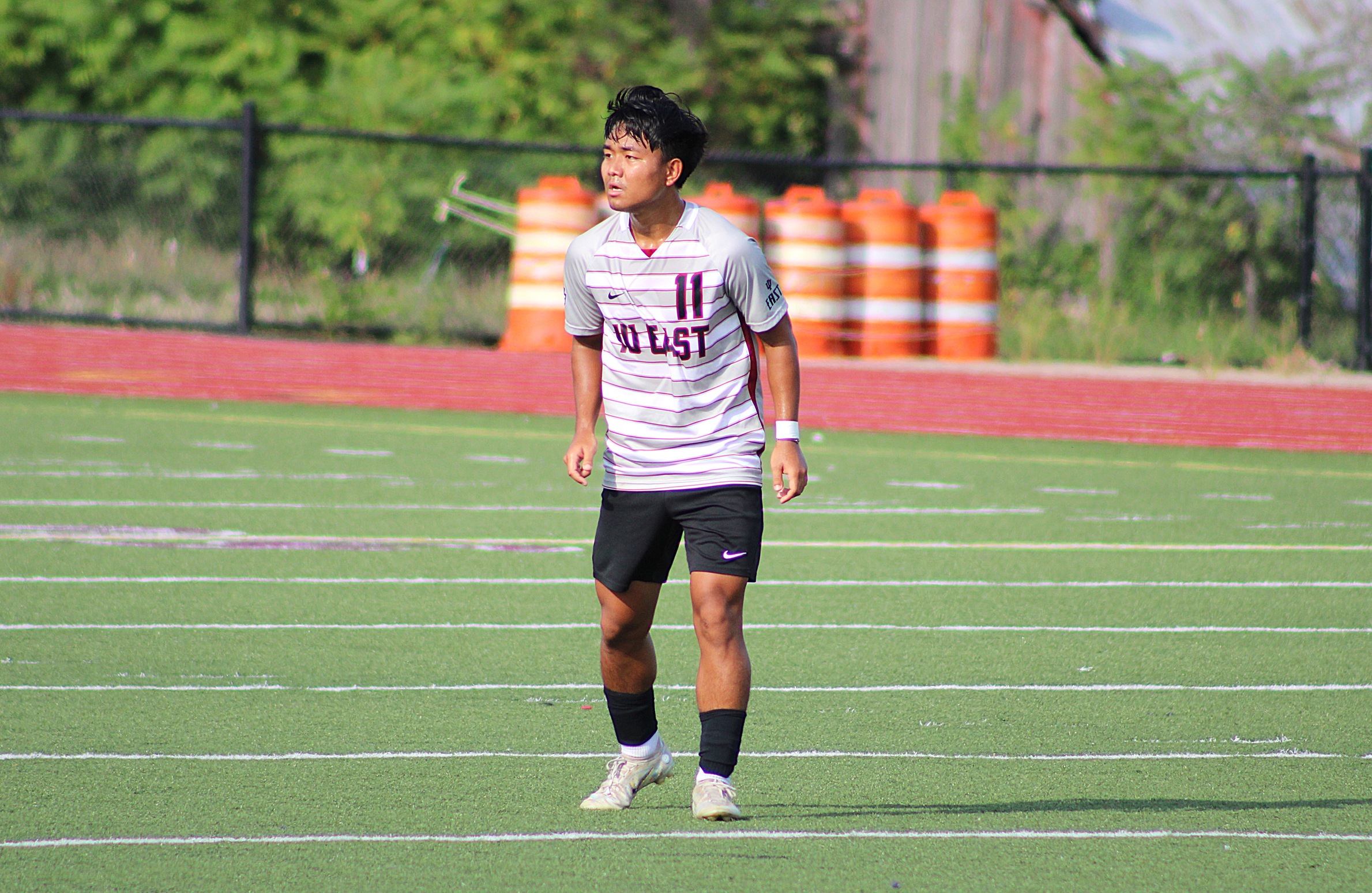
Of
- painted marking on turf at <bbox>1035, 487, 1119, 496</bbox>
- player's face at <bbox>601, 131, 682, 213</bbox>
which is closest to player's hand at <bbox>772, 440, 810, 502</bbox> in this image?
player's face at <bbox>601, 131, 682, 213</bbox>

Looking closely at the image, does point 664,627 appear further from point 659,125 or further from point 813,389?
point 813,389

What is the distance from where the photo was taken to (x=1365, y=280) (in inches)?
644

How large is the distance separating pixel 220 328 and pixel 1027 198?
9.95 meters

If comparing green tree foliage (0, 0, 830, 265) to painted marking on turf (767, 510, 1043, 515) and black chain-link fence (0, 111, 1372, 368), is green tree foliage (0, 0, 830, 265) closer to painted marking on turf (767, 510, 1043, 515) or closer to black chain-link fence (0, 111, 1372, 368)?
black chain-link fence (0, 111, 1372, 368)

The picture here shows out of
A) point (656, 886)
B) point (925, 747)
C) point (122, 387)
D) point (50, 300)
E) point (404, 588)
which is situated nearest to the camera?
point (656, 886)

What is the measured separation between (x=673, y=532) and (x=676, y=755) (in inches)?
36.3

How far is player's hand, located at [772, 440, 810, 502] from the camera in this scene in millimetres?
4781

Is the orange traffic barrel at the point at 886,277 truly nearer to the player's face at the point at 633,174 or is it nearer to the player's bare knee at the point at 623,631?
the player's bare knee at the point at 623,631

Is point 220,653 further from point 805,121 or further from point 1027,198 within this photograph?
point 805,121

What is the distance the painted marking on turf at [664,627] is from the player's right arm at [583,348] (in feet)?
7.48

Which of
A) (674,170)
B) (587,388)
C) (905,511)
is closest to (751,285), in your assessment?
(674,170)

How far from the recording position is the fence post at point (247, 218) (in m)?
16.9

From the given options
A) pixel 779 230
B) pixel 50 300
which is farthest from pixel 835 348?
pixel 50 300

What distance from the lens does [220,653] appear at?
6.61 metres
